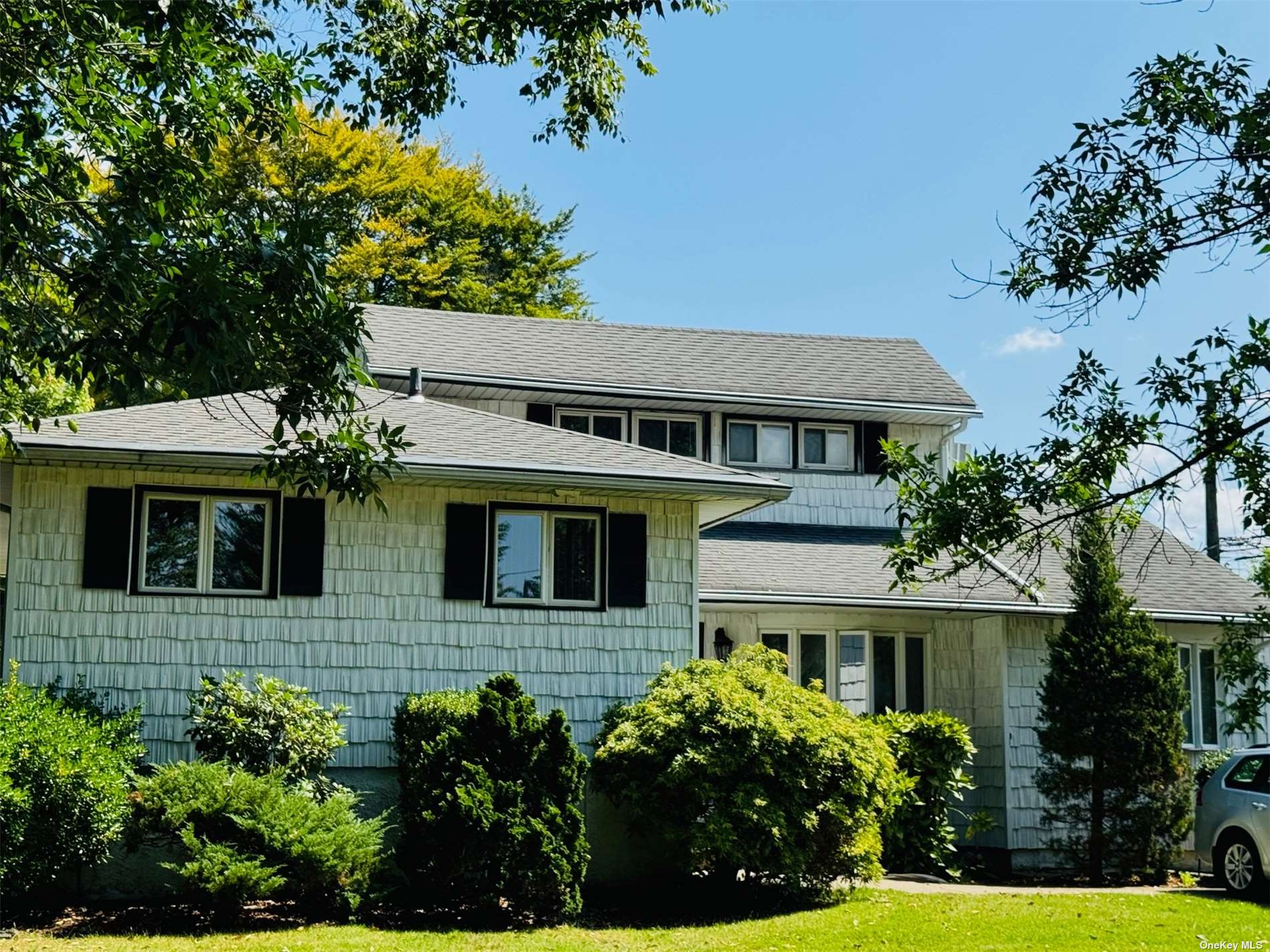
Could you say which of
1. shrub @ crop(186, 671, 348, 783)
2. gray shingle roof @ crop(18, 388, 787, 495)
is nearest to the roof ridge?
gray shingle roof @ crop(18, 388, 787, 495)

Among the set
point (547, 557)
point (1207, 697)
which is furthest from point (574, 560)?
point (1207, 697)

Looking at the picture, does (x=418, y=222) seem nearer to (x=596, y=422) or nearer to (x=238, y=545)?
(x=596, y=422)

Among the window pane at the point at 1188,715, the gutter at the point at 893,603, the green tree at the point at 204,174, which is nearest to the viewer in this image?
the green tree at the point at 204,174

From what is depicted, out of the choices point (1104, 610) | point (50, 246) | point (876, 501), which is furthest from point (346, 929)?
point (876, 501)

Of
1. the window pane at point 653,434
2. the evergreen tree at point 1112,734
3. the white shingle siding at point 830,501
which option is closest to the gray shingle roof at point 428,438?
the evergreen tree at point 1112,734

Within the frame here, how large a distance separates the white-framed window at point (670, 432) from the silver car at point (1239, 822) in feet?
31.0

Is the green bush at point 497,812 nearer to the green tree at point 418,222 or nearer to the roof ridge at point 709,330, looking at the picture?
the roof ridge at point 709,330

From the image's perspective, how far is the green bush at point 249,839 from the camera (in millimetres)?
11242

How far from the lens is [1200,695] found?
19109 millimetres

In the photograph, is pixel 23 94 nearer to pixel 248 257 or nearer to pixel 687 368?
pixel 248 257

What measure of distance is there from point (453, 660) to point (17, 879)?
4818mm

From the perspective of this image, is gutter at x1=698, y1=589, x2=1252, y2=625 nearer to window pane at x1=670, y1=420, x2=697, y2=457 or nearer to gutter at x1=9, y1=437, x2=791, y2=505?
gutter at x1=9, y1=437, x2=791, y2=505

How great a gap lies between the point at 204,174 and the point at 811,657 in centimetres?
1152

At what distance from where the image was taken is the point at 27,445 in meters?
12.9
